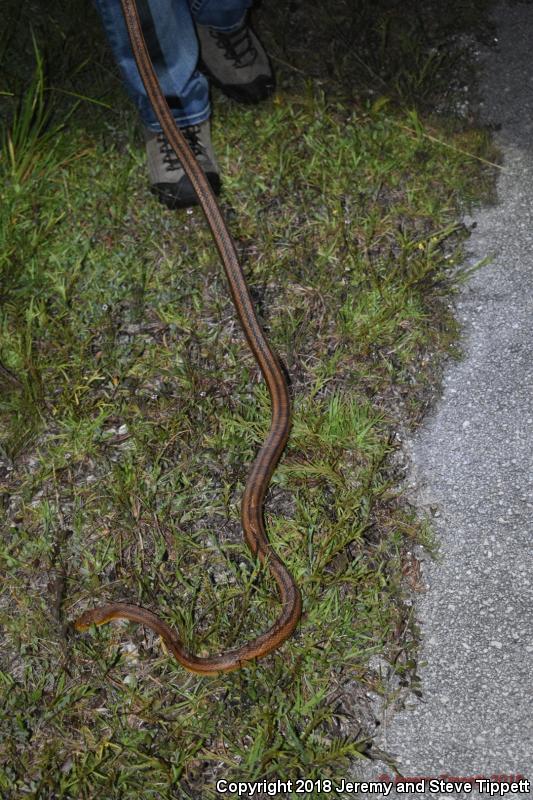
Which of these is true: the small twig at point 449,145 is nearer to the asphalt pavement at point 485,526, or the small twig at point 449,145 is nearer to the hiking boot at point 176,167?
the asphalt pavement at point 485,526

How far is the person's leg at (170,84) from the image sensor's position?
3.35 meters

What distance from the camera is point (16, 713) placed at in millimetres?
2787

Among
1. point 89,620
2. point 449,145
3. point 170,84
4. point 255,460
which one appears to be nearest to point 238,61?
point 170,84

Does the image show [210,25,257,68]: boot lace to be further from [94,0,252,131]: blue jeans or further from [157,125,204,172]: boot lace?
[157,125,204,172]: boot lace

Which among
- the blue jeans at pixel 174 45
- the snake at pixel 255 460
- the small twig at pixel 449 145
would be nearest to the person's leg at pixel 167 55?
the blue jeans at pixel 174 45

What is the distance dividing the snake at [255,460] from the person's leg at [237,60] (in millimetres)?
721

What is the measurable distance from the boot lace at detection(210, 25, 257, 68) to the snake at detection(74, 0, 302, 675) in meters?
0.75

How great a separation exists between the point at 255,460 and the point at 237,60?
210 cm

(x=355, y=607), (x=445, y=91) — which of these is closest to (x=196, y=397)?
(x=355, y=607)

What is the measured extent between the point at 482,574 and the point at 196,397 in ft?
4.47

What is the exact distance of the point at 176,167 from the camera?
152 inches

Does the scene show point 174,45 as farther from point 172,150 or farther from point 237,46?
point 237,46

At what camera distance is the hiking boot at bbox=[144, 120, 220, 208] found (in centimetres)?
384

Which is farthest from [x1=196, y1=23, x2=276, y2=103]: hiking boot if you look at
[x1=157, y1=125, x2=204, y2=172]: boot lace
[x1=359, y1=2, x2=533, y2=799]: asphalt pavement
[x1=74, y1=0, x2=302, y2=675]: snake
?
[x1=359, y1=2, x2=533, y2=799]: asphalt pavement
